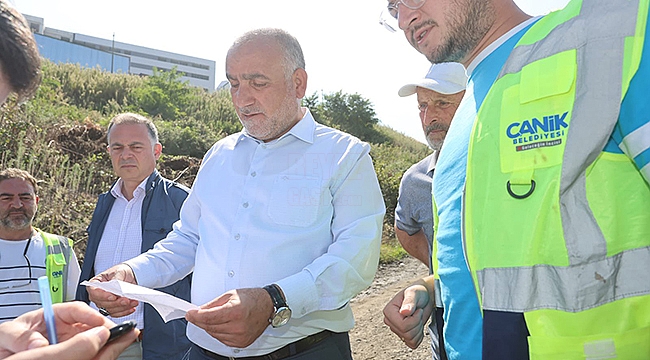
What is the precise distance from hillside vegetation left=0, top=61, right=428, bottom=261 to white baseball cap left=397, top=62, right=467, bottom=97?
5.70 metres

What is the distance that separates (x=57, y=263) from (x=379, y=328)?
3.83 metres

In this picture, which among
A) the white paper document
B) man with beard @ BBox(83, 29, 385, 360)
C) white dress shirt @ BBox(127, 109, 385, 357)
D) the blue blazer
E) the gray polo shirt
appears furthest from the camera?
the blue blazer

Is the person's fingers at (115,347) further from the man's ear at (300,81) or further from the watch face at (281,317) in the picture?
the man's ear at (300,81)

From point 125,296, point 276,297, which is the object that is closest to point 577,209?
Result: point 276,297

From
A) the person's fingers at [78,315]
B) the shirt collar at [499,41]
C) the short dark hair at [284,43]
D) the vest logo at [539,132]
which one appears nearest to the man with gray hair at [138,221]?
the short dark hair at [284,43]

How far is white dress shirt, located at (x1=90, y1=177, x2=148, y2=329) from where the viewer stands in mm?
4031

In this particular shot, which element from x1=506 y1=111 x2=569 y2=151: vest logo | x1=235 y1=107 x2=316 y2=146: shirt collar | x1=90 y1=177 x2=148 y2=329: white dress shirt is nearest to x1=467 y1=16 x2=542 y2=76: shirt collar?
x1=506 y1=111 x2=569 y2=151: vest logo

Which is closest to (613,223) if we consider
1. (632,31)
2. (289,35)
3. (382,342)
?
(632,31)

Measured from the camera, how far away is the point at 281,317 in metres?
2.22

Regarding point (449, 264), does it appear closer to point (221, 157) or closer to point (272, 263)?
point (272, 263)

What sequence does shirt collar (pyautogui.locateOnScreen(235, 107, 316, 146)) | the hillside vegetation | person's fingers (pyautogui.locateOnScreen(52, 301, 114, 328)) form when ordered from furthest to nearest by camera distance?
the hillside vegetation < shirt collar (pyautogui.locateOnScreen(235, 107, 316, 146)) < person's fingers (pyautogui.locateOnScreen(52, 301, 114, 328))

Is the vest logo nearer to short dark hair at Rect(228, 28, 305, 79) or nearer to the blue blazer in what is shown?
short dark hair at Rect(228, 28, 305, 79)

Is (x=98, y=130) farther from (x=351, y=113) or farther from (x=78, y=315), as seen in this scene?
(x=351, y=113)

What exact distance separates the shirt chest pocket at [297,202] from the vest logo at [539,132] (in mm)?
1307
